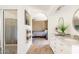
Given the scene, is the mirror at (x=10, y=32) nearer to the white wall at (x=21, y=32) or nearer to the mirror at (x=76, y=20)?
the white wall at (x=21, y=32)

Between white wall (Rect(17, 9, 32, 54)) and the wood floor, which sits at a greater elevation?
white wall (Rect(17, 9, 32, 54))

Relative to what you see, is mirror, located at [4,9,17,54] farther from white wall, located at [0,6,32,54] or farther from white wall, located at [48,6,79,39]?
white wall, located at [48,6,79,39]

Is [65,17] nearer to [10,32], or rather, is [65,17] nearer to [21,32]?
[21,32]

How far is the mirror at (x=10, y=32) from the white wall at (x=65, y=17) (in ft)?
1.58

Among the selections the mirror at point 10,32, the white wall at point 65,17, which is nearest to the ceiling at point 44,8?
the white wall at point 65,17

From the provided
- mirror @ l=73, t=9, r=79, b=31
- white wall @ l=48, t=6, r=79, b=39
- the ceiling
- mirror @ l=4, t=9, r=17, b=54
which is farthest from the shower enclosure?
mirror @ l=73, t=9, r=79, b=31

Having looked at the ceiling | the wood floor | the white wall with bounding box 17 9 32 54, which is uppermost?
the ceiling

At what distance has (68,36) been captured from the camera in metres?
1.59

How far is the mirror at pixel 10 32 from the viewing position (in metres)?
1.60

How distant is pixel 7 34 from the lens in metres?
1.62

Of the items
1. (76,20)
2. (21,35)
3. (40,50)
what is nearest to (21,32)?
(21,35)

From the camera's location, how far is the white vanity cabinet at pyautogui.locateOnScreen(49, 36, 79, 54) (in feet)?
5.23

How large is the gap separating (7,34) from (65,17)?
2.73 ft

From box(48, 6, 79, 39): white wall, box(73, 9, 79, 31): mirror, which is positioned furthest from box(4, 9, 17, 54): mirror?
box(73, 9, 79, 31): mirror
